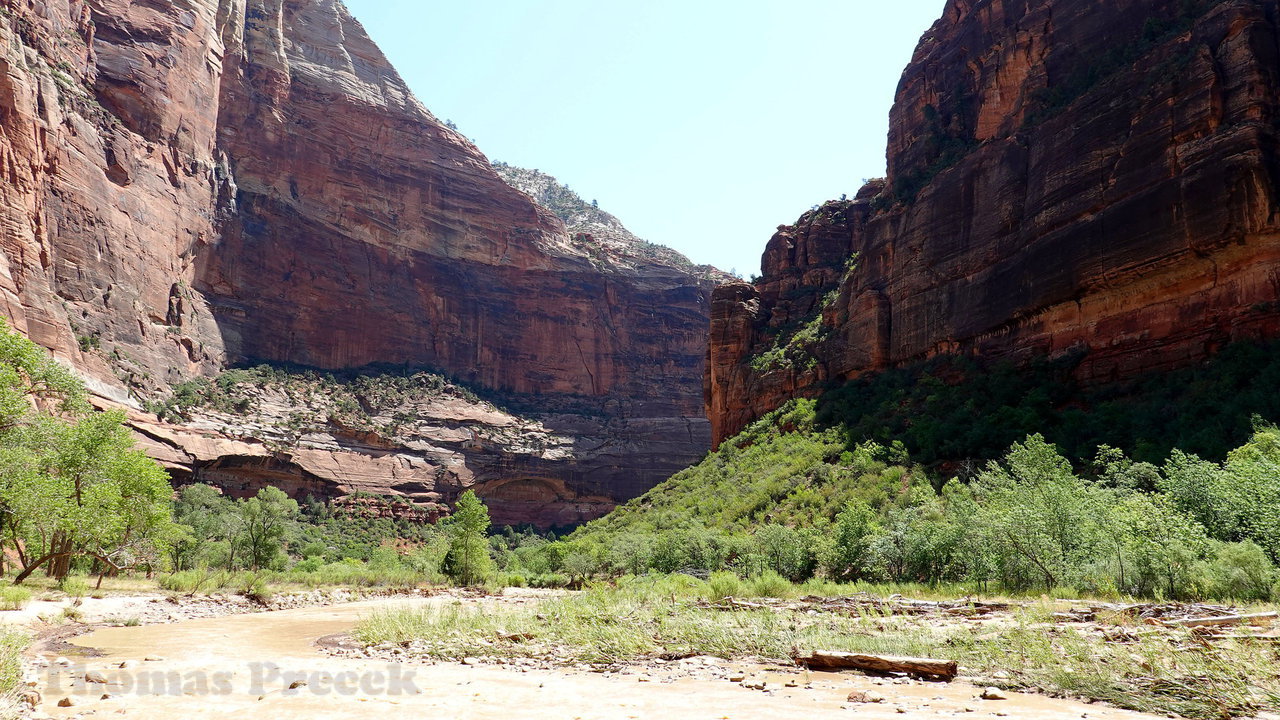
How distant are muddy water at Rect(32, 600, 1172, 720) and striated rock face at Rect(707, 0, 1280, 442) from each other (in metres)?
27.9

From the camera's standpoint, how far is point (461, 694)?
27.2 ft

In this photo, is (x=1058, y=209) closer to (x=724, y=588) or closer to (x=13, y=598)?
(x=724, y=588)

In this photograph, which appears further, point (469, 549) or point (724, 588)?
point (469, 549)

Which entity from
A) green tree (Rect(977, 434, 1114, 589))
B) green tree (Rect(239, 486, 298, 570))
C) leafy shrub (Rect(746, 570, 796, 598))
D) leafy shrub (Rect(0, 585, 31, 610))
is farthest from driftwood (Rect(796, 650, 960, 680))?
green tree (Rect(239, 486, 298, 570))

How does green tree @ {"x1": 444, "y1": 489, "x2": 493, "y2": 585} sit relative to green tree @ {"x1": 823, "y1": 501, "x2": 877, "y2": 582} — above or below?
below

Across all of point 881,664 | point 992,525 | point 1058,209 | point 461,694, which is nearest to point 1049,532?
point 992,525

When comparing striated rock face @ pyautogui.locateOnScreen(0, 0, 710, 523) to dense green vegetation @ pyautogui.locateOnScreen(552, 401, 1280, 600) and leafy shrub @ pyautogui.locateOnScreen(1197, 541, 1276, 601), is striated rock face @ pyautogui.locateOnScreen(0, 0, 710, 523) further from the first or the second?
leafy shrub @ pyautogui.locateOnScreen(1197, 541, 1276, 601)

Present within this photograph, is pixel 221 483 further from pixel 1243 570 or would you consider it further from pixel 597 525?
pixel 1243 570

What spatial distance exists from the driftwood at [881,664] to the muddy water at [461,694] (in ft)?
0.84

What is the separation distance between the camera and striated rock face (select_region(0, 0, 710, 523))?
54.8 m

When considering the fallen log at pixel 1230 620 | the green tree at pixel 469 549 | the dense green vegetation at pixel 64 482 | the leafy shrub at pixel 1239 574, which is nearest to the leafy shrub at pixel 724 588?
the leafy shrub at pixel 1239 574

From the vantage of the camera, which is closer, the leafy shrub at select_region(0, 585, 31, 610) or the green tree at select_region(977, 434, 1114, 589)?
the leafy shrub at select_region(0, 585, 31, 610)

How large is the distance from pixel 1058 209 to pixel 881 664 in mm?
32169

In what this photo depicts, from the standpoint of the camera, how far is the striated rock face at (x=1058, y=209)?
89.1 feet
